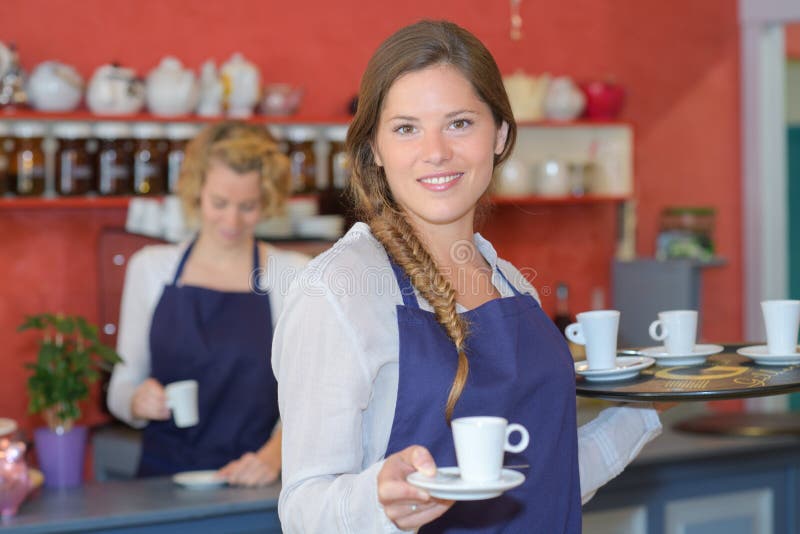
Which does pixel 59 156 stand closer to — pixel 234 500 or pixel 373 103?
pixel 234 500

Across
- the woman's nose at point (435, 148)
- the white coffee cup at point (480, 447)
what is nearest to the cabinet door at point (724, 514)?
the woman's nose at point (435, 148)

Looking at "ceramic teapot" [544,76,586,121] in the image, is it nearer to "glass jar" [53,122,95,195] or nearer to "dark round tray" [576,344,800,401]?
"glass jar" [53,122,95,195]

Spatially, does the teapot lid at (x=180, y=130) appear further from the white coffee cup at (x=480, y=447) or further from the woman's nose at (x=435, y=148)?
the white coffee cup at (x=480, y=447)

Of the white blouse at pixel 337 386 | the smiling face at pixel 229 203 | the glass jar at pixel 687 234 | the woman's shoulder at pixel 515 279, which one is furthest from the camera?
the glass jar at pixel 687 234

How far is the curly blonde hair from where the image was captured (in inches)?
111

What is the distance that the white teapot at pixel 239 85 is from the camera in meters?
3.97

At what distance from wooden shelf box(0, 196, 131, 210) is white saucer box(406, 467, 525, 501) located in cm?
294

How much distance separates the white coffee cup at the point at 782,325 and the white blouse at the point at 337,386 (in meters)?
0.76

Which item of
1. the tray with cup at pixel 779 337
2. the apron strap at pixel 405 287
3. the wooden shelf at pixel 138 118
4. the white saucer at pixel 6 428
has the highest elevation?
the wooden shelf at pixel 138 118

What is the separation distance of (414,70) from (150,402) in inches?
57.2

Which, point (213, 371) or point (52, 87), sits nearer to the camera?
point (213, 371)

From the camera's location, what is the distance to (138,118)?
3.84 metres

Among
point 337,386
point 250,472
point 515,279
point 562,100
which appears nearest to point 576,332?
point 515,279

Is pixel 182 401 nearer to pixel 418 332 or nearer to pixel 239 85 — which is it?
pixel 418 332
